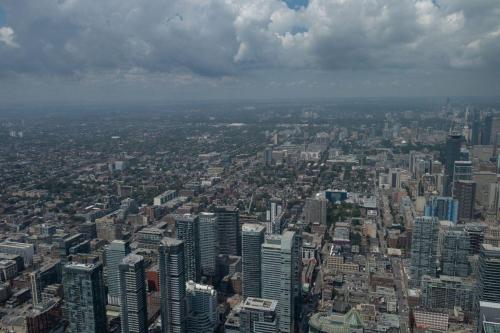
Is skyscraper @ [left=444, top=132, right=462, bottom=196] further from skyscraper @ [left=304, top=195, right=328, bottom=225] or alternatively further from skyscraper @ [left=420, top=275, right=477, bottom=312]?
skyscraper @ [left=420, top=275, right=477, bottom=312]

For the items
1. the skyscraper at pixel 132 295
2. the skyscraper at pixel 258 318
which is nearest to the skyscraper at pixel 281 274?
the skyscraper at pixel 258 318

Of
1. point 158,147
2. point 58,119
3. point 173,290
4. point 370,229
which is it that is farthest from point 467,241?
point 58,119

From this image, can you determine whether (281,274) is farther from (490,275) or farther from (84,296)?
(490,275)

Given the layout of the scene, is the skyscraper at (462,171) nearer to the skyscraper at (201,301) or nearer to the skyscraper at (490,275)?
the skyscraper at (490,275)

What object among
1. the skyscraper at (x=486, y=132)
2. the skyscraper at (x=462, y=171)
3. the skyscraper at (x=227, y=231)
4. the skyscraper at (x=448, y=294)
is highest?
the skyscraper at (x=486, y=132)

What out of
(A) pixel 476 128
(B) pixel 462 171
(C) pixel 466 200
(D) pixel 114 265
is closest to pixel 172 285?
(D) pixel 114 265
